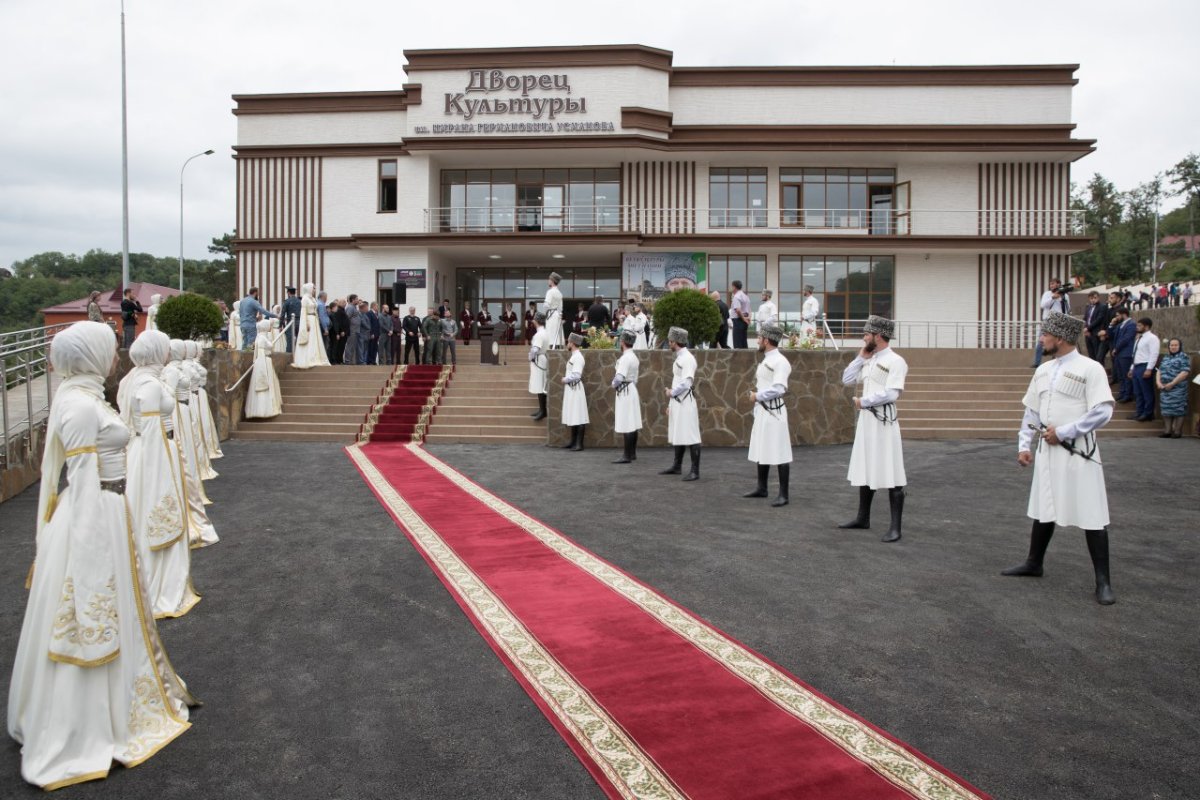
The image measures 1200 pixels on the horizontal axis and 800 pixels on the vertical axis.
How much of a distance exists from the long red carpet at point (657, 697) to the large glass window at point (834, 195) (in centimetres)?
2270

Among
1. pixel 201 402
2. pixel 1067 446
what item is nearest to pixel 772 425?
pixel 1067 446

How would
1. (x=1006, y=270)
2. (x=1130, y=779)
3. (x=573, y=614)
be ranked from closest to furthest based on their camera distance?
(x=1130, y=779)
(x=573, y=614)
(x=1006, y=270)

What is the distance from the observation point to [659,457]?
522 inches

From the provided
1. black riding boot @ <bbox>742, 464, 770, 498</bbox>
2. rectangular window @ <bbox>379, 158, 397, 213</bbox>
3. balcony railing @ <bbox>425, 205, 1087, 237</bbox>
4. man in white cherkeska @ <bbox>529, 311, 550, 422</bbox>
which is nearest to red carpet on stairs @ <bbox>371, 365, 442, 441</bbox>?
man in white cherkeska @ <bbox>529, 311, 550, 422</bbox>

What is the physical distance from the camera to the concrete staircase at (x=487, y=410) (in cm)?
1549

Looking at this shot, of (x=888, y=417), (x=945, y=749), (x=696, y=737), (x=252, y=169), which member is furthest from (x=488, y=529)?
(x=252, y=169)

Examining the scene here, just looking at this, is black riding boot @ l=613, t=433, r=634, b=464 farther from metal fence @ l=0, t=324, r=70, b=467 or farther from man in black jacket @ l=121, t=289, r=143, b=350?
man in black jacket @ l=121, t=289, r=143, b=350

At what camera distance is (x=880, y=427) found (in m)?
7.61

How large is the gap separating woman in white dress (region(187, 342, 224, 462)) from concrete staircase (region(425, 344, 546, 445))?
409cm

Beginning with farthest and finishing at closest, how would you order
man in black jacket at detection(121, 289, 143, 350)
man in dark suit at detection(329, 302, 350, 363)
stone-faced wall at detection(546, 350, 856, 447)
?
man in dark suit at detection(329, 302, 350, 363), man in black jacket at detection(121, 289, 143, 350), stone-faced wall at detection(546, 350, 856, 447)

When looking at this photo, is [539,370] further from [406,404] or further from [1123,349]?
[1123,349]

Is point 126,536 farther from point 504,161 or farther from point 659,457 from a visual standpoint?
point 504,161

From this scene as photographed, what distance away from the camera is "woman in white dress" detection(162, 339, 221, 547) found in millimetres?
7238

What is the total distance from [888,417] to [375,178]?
22728 mm
